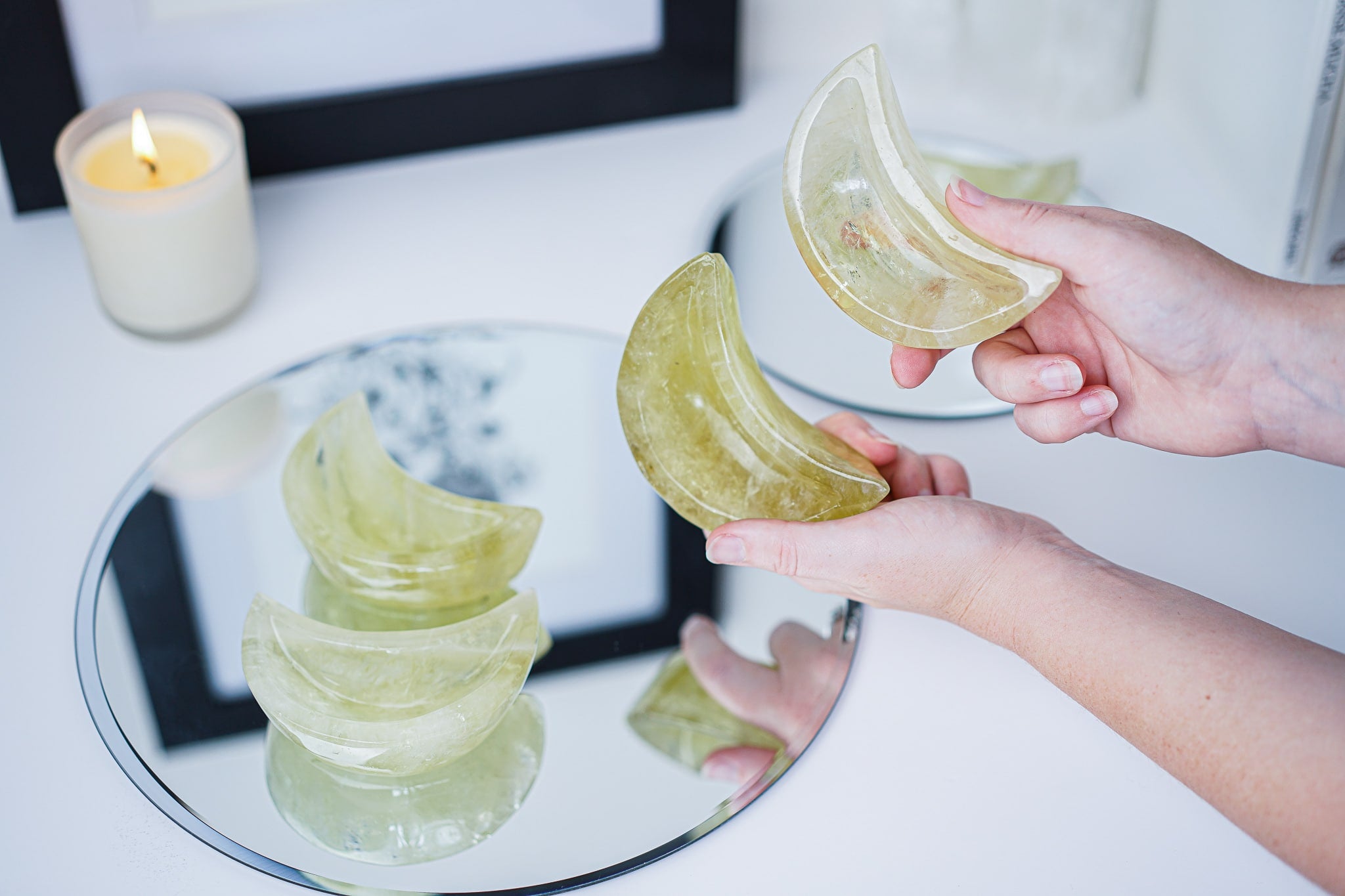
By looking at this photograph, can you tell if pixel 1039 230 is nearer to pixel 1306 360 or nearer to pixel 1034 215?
pixel 1034 215

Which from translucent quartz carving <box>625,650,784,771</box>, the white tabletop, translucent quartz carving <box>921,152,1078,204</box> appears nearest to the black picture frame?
the white tabletop

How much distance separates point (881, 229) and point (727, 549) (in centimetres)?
13

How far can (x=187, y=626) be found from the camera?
0.53 m

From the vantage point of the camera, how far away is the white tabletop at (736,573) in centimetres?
47

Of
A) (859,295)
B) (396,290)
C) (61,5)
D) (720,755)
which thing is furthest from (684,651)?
(61,5)

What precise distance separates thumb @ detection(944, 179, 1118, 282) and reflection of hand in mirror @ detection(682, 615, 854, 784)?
17 cm

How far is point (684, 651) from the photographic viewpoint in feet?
1.74

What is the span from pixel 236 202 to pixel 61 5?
13 centimetres

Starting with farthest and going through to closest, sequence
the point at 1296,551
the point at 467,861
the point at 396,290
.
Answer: the point at 396,290 → the point at 1296,551 → the point at 467,861

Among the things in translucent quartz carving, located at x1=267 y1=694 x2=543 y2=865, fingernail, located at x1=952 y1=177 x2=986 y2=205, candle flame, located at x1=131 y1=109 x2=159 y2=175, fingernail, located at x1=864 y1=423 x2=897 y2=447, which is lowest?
translucent quartz carving, located at x1=267 y1=694 x2=543 y2=865

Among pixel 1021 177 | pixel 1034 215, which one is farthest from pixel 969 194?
pixel 1021 177

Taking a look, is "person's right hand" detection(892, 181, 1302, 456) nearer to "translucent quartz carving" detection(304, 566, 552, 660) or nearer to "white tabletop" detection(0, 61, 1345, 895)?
"white tabletop" detection(0, 61, 1345, 895)

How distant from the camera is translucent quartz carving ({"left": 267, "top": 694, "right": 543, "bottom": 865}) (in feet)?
1.51

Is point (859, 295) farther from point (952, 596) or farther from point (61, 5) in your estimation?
point (61, 5)
